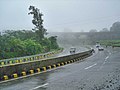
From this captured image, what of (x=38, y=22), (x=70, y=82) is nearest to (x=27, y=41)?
(x=38, y=22)

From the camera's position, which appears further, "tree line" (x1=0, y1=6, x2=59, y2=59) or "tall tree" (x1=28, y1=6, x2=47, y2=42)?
"tall tree" (x1=28, y1=6, x2=47, y2=42)

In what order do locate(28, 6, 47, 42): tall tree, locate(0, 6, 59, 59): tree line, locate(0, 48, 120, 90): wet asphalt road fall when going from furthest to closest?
1. locate(28, 6, 47, 42): tall tree
2. locate(0, 6, 59, 59): tree line
3. locate(0, 48, 120, 90): wet asphalt road

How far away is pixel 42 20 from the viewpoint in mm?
96125

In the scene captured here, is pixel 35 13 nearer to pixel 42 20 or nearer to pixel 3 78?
pixel 42 20

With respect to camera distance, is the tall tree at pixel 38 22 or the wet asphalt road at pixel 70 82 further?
the tall tree at pixel 38 22

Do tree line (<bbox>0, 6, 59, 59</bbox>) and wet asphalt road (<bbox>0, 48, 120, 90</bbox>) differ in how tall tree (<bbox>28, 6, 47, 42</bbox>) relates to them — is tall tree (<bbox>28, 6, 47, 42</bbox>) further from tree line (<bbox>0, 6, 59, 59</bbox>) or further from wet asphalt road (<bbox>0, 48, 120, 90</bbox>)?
wet asphalt road (<bbox>0, 48, 120, 90</bbox>)

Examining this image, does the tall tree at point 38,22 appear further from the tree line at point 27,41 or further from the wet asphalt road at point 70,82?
the wet asphalt road at point 70,82

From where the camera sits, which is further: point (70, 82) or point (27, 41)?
point (27, 41)

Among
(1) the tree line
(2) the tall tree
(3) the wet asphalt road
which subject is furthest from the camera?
(2) the tall tree

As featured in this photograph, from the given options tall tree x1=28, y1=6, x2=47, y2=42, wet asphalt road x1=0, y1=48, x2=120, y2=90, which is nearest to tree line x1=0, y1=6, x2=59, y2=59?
tall tree x1=28, y1=6, x2=47, y2=42

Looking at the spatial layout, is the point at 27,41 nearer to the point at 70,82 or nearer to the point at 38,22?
the point at 38,22

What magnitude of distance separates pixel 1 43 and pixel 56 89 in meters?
57.3

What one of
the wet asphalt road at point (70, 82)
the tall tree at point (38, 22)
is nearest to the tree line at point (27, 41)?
the tall tree at point (38, 22)

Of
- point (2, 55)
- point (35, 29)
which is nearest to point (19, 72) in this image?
point (2, 55)
